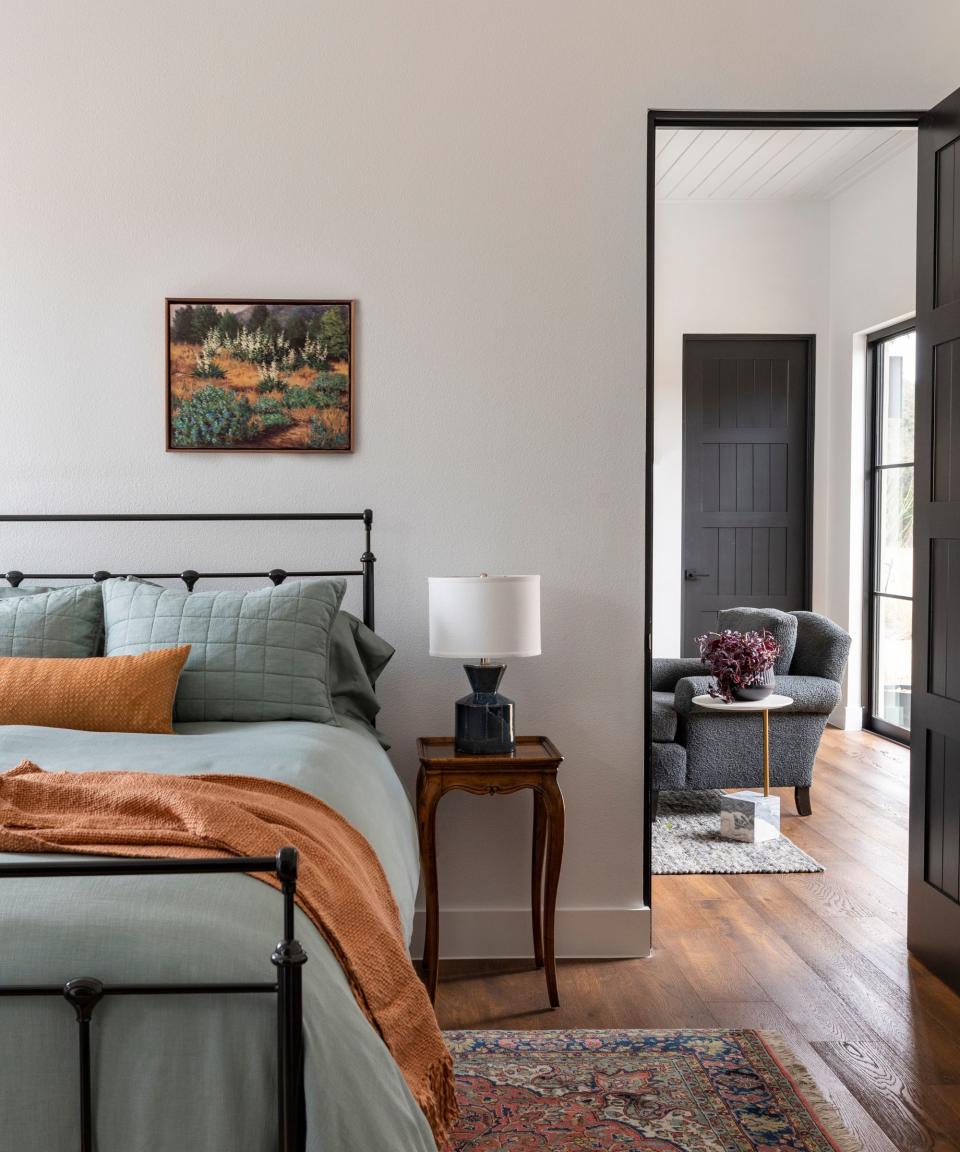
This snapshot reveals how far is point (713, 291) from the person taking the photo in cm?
663

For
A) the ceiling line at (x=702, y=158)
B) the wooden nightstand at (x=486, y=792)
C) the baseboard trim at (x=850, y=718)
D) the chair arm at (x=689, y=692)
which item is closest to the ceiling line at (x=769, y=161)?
the ceiling line at (x=702, y=158)

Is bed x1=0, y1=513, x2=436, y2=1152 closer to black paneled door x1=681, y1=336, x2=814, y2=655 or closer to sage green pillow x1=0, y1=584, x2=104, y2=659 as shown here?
sage green pillow x1=0, y1=584, x2=104, y2=659

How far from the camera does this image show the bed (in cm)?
126

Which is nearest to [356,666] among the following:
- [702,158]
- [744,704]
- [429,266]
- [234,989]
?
[429,266]

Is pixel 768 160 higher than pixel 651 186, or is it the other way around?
pixel 768 160

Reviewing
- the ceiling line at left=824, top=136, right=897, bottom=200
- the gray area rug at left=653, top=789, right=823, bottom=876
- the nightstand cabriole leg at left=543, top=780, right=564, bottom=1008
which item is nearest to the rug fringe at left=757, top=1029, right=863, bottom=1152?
the nightstand cabriole leg at left=543, top=780, right=564, bottom=1008

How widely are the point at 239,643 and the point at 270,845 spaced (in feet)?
3.82

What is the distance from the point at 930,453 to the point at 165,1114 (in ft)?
8.51

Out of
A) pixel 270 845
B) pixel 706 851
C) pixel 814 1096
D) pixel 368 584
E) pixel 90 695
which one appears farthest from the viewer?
pixel 706 851

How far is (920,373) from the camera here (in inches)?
120

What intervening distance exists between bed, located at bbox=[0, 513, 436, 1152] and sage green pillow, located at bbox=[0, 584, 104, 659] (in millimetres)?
1382

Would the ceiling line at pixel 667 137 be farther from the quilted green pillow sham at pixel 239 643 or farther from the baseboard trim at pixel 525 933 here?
the baseboard trim at pixel 525 933

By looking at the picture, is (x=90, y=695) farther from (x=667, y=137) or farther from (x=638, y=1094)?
(x=667, y=137)

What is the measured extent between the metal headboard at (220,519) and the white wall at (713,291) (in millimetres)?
3788
